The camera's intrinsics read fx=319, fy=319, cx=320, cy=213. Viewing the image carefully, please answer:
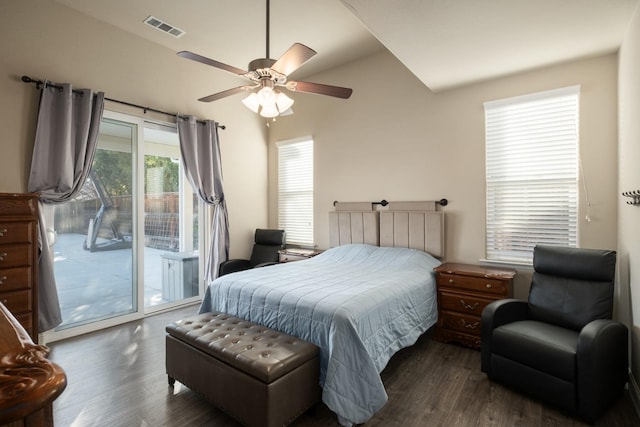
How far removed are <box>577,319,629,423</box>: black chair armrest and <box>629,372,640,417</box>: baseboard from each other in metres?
0.13

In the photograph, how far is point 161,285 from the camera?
4.32 metres

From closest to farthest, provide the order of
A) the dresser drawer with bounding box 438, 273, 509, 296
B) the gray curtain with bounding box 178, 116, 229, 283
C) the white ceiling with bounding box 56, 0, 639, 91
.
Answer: the white ceiling with bounding box 56, 0, 639, 91 < the dresser drawer with bounding box 438, 273, 509, 296 < the gray curtain with bounding box 178, 116, 229, 283

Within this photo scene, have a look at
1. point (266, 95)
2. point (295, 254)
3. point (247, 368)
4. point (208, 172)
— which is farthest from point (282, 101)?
point (295, 254)

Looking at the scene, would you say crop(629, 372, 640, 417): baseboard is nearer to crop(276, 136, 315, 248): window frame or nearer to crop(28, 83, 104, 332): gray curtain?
crop(276, 136, 315, 248): window frame

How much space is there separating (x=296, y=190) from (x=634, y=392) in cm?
416

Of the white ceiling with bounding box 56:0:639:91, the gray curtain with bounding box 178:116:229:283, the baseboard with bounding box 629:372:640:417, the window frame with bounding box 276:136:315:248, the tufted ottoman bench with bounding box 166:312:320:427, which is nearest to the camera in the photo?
the tufted ottoman bench with bounding box 166:312:320:427

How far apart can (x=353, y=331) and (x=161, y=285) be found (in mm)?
3340

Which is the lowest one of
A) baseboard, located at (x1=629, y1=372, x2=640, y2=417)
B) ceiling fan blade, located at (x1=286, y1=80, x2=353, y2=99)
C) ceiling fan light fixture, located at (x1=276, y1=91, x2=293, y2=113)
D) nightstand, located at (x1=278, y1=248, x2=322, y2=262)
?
baseboard, located at (x1=629, y1=372, x2=640, y2=417)

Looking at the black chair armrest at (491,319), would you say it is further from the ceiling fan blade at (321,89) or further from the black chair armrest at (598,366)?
the ceiling fan blade at (321,89)

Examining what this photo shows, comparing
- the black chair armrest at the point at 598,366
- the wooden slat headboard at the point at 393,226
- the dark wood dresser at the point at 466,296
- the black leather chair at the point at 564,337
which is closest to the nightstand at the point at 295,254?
the wooden slat headboard at the point at 393,226

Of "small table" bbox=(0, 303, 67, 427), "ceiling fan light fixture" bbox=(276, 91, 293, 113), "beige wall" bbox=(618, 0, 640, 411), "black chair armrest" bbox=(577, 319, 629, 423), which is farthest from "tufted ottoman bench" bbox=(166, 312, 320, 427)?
"beige wall" bbox=(618, 0, 640, 411)

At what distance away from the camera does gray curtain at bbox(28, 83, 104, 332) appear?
2.98 meters

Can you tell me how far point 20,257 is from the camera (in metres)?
2.57

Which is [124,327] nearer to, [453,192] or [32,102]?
[32,102]
